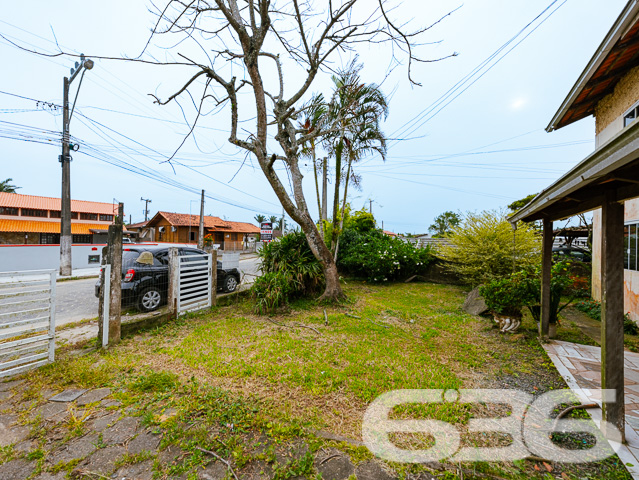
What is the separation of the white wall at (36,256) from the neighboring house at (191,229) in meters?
12.2

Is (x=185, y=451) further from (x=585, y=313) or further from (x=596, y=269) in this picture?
(x=596, y=269)

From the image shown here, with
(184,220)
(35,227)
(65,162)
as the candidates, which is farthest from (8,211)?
(65,162)

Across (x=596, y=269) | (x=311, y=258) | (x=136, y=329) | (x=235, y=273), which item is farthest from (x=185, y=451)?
(x=596, y=269)

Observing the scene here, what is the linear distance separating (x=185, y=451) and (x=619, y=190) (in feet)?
13.4

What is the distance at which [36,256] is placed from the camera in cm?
1300

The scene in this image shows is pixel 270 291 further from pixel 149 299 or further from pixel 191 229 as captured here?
pixel 191 229

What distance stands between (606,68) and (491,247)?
176 inches

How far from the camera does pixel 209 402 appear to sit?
8.16 feet

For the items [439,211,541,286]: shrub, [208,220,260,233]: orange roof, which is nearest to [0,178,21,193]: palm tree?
[208,220,260,233]: orange roof

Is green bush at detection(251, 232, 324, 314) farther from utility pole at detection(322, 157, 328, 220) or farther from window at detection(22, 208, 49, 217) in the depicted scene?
window at detection(22, 208, 49, 217)

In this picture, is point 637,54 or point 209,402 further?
point 637,54

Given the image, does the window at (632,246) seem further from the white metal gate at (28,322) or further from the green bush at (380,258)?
the white metal gate at (28,322)

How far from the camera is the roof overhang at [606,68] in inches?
147

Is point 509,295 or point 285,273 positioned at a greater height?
point 285,273
